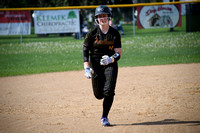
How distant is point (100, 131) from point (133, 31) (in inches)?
610

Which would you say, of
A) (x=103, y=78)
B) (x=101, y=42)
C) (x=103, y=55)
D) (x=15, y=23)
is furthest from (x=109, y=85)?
(x=15, y=23)

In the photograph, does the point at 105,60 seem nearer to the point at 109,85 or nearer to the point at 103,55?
the point at 103,55

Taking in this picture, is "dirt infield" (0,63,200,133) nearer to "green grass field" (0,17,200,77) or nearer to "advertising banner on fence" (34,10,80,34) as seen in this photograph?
"green grass field" (0,17,200,77)

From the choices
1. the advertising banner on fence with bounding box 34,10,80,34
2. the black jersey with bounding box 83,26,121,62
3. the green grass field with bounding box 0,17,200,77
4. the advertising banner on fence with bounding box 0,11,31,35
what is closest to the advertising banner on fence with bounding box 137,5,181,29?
the green grass field with bounding box 0,17,200,77

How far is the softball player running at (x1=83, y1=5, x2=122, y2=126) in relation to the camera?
462 cm

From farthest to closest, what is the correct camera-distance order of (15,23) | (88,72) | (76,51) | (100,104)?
(15,23), (76,51), (100,104), (88,72)

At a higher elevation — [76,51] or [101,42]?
[101,42]

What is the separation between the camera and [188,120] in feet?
15.9

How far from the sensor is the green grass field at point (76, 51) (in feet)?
39.8

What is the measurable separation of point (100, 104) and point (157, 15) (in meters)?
13.6

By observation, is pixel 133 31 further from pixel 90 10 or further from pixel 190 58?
pixel 190 58

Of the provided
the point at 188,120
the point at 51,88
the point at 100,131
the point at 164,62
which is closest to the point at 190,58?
the point at 164,62

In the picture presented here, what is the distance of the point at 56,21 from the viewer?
17.4 metres

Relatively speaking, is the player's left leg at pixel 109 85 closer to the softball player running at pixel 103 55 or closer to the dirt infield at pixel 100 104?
the softball player running at pixel 103 55
